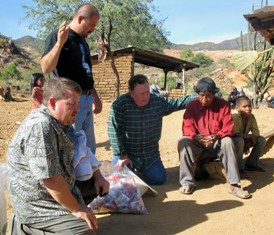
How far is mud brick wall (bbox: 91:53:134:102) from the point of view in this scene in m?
16.5

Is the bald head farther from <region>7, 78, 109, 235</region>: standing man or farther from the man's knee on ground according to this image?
the man's knee on ground

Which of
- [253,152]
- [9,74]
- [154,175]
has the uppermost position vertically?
[9,74]

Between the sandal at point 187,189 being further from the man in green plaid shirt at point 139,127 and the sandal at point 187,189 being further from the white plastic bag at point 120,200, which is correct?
the white plastic bag at point 120,200

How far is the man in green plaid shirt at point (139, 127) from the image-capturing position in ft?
13.4

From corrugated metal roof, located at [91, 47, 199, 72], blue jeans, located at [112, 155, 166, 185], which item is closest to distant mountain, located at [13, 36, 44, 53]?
corrugated metal roof, located at [91, 47, 199, 72]

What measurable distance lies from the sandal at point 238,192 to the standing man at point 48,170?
1.97m

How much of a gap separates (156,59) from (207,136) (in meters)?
13.8

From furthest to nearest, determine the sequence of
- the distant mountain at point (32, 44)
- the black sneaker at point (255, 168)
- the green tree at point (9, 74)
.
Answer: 1. the green tree at point (9, 74)
2. the distant mountain at point (32, 44)
3. the black sneaker at point (255, 168)

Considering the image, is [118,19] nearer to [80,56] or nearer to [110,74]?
[110,74]

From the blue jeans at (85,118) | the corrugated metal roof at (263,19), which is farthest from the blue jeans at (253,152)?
the blue jeans at (85,118)

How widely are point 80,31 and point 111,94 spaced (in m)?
13.2

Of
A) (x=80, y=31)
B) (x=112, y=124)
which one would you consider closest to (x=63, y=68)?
(x=80, y=31)

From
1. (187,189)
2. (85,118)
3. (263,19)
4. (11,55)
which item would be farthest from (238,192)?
(11,55)

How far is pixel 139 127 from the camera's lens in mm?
4203
